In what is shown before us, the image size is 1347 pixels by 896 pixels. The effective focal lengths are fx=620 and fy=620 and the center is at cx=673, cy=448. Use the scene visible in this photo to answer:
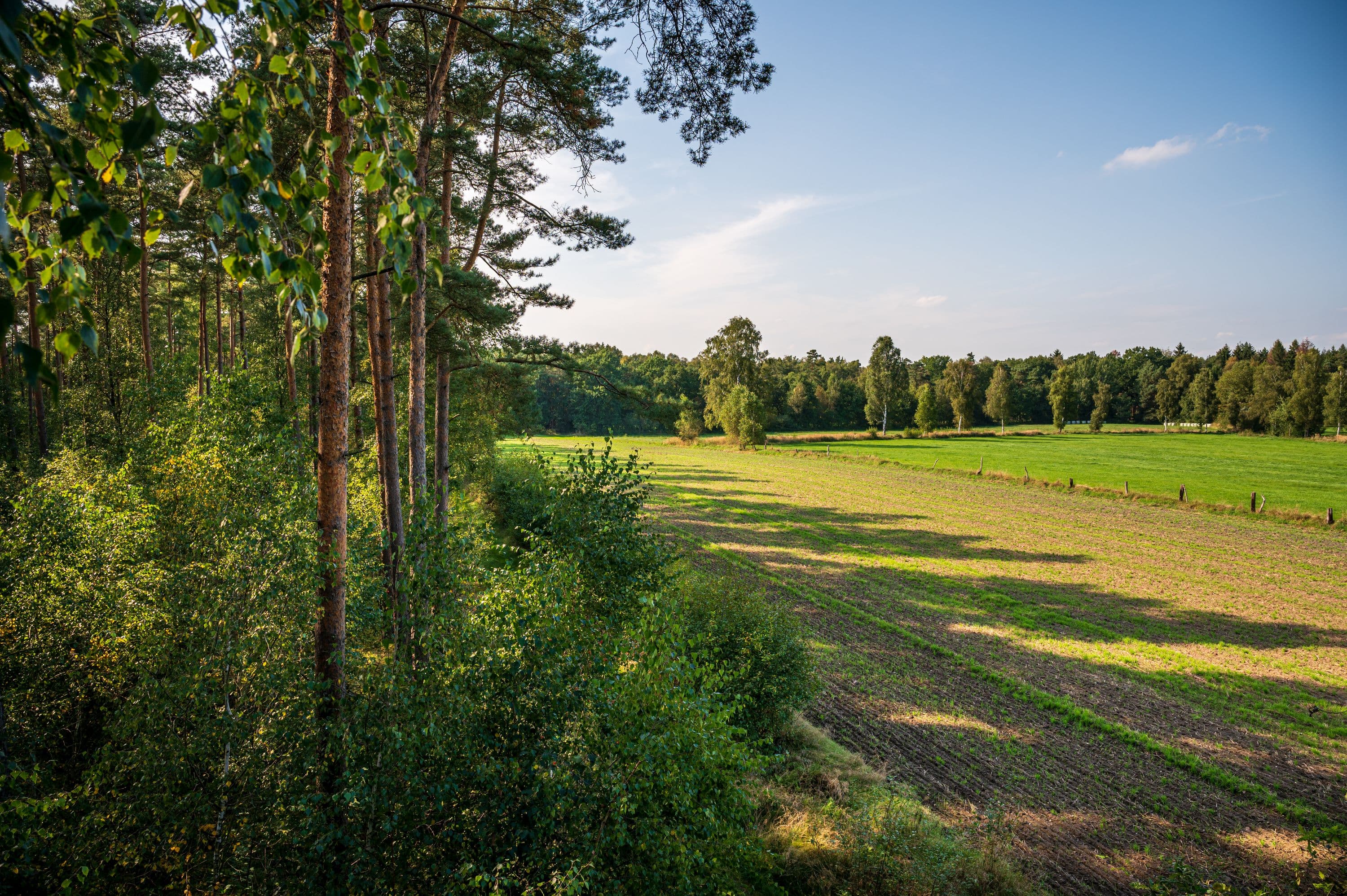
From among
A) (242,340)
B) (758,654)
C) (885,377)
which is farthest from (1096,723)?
(885,377)

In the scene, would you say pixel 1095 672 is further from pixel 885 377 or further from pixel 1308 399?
pixel 1308 399

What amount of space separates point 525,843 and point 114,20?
569cm

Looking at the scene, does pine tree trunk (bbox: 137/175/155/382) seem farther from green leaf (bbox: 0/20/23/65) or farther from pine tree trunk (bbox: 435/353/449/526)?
green leaf (bbox: 0/20/23/65)

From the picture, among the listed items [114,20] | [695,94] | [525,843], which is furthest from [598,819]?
[695,94]

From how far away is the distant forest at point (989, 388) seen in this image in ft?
249

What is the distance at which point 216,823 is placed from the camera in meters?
4.93

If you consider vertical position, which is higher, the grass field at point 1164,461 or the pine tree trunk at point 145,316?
the pine tree trunk at point 145,316

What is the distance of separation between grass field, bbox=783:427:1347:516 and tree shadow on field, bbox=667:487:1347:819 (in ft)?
70.1

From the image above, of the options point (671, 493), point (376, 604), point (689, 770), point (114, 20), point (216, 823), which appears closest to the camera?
point (114, 20)

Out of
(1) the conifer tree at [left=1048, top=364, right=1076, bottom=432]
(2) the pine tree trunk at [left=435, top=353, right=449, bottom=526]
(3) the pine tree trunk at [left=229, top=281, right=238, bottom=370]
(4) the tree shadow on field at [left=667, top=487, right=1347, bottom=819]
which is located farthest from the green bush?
(1) the conifer tree at [left=1048, top=364, right=1076, bottom=432]

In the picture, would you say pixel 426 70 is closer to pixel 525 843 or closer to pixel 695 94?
pixel 695 94

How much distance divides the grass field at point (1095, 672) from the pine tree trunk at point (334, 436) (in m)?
10.2

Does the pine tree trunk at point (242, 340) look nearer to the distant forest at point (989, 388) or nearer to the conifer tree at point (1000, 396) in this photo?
the distant forest at point (989, 388)

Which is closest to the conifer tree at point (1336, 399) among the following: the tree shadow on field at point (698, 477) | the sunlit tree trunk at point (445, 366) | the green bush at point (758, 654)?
the tree shadow on field at point (698, 477)
